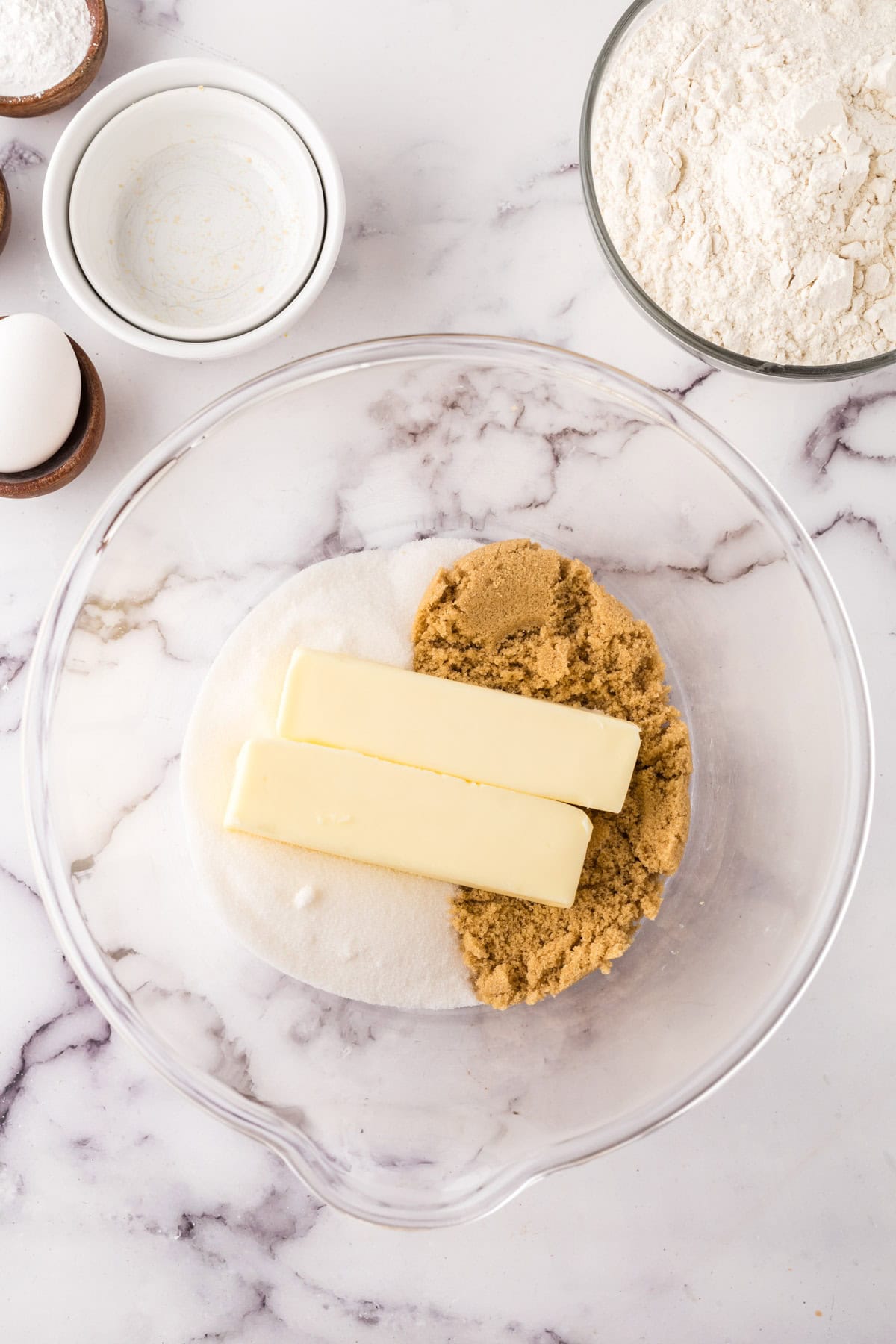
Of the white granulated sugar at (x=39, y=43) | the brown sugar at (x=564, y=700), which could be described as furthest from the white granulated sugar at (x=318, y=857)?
the white granulated sugar at (x=39, y=43)

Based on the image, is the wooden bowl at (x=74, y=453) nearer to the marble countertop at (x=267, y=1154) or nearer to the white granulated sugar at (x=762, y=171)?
the marble countertop at (x=267, y=1154)

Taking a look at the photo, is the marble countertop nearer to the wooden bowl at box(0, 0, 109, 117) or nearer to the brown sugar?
the wooden bowl at box(0, 0, 109, 117)

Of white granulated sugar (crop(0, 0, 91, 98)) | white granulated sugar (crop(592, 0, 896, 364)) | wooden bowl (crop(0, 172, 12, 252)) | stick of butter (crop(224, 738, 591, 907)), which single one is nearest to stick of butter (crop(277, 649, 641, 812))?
stick of butter (crop(224, 738, 591, 907))

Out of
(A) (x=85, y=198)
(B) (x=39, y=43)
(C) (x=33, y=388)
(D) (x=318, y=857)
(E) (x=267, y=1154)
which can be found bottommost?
(E) (x=267, y=1154)

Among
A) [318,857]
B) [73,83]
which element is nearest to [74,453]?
[73,83]

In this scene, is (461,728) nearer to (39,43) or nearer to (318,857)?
(318,857)
